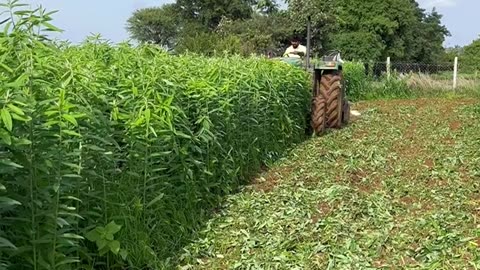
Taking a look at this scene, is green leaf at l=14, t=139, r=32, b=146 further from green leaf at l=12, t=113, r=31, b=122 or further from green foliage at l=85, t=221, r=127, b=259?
green foliage at l=85, t=221, r=127, b=259

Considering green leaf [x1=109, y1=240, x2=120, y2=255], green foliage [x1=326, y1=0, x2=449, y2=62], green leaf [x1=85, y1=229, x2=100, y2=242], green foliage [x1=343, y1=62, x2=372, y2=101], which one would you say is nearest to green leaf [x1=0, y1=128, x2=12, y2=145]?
green leaf [x1=85, y1=229, x2=100, y2=242]

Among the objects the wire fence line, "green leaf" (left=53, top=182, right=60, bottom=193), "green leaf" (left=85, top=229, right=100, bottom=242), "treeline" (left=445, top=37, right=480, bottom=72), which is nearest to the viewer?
"green leaf" (left=53, top=182, right=60, bottom=193)

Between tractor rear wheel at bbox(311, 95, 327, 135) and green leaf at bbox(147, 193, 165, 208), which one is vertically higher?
green leaf at bbox(147, 193, 165, 208)

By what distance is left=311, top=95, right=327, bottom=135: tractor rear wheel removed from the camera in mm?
8805

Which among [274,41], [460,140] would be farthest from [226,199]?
[274,41]

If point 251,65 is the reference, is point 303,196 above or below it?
below

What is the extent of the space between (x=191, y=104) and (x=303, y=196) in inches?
53.7

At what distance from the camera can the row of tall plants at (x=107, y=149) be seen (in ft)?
8.04

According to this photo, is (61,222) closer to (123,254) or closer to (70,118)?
(70,118)

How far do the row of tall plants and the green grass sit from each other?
0.33m

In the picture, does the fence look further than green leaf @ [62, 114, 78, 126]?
Yes

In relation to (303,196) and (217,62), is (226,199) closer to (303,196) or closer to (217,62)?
(303,196)

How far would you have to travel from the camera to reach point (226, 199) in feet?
16.9

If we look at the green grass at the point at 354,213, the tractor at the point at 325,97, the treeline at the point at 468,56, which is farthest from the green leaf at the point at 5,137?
the treeline at the point at 468,56
